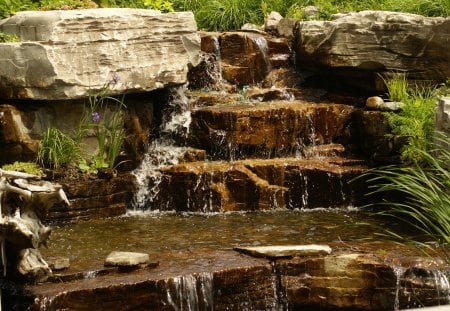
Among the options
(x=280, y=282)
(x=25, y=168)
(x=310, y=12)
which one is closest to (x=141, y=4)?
(x=310, y=12)

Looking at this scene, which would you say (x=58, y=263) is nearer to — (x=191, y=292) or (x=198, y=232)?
(x=191, y=292)

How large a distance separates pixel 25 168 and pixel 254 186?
2604mm

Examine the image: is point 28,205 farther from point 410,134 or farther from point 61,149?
point 410,134

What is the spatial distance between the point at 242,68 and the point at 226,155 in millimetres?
2151

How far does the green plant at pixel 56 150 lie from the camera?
29.6 ft

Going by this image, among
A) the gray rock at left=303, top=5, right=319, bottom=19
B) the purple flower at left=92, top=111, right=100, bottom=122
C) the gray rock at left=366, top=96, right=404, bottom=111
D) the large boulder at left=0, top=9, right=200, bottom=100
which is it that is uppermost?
the gray rock at left=303, top=5, right=319, bottom=19

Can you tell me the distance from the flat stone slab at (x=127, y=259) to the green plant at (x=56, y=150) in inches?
102

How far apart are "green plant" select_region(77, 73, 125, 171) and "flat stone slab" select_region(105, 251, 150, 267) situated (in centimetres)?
265

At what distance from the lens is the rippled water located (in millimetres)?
7477

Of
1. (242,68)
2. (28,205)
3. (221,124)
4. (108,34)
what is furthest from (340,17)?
(28,205)

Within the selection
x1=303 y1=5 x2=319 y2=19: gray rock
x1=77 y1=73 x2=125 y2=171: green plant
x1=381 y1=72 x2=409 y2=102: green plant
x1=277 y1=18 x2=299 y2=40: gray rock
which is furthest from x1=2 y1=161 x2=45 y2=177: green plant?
x1=303 y1=5 x2=319 y2=19: gray rock

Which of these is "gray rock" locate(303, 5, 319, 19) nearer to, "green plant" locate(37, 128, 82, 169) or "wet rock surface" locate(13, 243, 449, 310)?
"green plant" locate(37, 128, 82, 169)

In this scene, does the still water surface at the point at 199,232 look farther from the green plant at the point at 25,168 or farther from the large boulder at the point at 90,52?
the large boulder at the point at 90,52

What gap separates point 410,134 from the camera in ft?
30.0
